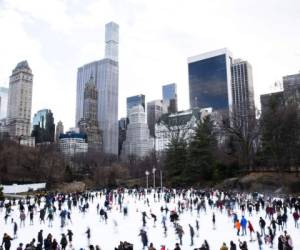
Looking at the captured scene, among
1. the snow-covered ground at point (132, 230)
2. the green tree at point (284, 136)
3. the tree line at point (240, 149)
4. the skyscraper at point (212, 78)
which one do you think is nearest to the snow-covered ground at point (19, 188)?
the snow-covered ground at point (132, 230)

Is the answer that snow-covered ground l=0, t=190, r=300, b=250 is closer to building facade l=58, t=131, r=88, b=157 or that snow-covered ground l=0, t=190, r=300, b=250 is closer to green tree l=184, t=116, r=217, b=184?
green tree l=184, t=116, r=217, b=184

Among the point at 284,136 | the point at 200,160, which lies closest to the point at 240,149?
the point at 200,160

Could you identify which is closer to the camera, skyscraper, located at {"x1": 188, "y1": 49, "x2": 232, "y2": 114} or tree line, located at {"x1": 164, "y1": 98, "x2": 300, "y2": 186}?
tree line, located at {"x1": 164, "y1": 98, "x2": 300, "y2": 186}

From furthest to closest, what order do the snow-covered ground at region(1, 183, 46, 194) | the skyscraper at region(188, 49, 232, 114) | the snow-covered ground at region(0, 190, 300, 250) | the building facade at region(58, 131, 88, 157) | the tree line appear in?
the skyscraper at region(188, 49, 232, 114), the building facade at region(58, 131, 88, 157), the snow-covered ground at region(1, 183, 46, 194), the tree line, the snow-covered ground at region(0, 190, 300, 250)

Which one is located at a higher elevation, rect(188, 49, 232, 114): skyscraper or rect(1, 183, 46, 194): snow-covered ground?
rect(188, 49, 232, 114): skyscraper

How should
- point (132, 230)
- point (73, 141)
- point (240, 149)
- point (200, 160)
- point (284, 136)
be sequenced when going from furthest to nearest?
point (73, 141)
point (240, 149)
point (200, 160)
point (284, 136)
point (132, 230)

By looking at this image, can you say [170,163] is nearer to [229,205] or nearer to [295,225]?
[229,205]

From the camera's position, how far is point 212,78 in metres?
191

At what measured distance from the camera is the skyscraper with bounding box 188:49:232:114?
7338 inches

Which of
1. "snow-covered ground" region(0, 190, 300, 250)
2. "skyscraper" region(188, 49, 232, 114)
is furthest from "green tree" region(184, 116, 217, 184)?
"skyscraper" region(188, 49, 232, 114)

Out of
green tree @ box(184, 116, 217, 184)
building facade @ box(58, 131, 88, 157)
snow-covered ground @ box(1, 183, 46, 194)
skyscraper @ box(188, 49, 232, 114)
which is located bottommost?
snow-covered ground @ box(1, 183, 46, 194)

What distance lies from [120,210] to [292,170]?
3259 cm

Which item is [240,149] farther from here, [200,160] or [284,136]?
[284,136]

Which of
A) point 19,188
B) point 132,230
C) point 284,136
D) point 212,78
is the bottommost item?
point 132,230
